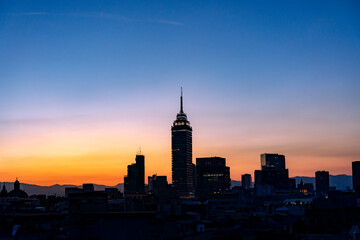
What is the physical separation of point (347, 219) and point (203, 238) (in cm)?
3639

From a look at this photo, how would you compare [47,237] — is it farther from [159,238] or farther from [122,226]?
[159,238]

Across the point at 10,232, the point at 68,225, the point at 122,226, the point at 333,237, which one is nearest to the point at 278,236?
the point at 333,237

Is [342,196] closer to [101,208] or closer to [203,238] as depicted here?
[203,238]

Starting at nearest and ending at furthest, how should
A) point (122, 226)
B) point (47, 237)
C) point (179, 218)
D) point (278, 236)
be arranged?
point (47, 237) < point (122, 226) < point (278, 236) < point (179, 218)

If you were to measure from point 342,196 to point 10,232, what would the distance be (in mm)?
88025

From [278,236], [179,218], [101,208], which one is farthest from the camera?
[101,208]

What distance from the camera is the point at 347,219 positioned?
11612 centimetres

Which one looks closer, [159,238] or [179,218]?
[159,238]

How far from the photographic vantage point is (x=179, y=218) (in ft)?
320

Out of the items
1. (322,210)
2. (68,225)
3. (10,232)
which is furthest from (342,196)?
(10,232)

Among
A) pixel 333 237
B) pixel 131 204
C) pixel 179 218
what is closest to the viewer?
pixel 333 237

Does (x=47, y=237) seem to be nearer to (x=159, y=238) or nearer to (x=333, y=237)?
A: (x=159, y=238)

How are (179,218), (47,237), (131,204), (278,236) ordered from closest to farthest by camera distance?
(47,237), (278,236), (179,218), (131,204)

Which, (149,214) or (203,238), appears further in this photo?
(203,238)
